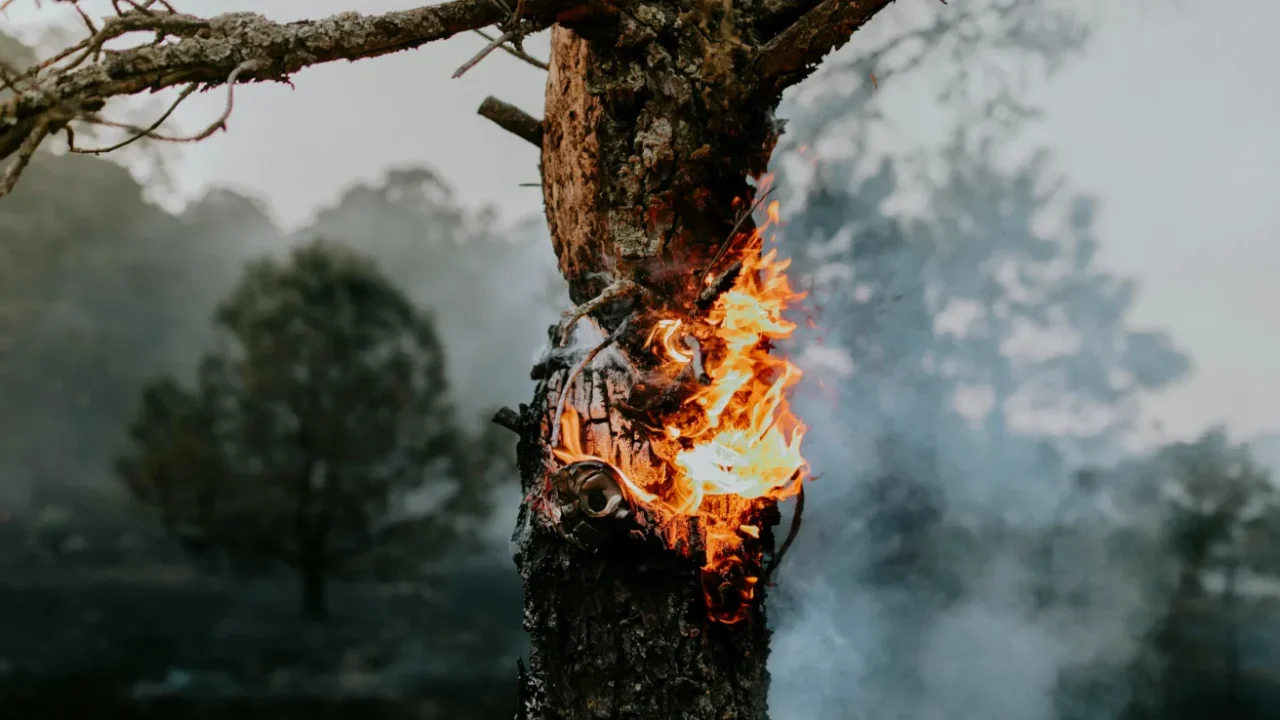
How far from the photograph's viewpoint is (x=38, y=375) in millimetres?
4836

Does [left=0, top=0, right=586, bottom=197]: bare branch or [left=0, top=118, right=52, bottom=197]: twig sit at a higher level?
[left=0, top=0, right=586, bottom=197]: bare branch

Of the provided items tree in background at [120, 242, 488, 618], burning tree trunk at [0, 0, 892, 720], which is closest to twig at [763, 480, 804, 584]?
burning tree trunk at [0, 0, 892, 720]

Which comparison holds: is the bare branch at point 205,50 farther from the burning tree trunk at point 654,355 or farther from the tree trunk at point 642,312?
the tree trunk at point 642,312

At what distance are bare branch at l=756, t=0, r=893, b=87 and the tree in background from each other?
3.03 metres

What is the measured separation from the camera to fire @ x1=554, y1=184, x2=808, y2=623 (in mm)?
2508

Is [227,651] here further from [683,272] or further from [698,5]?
[698,5]

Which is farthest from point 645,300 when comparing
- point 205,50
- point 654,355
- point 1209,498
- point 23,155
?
point 1209,498

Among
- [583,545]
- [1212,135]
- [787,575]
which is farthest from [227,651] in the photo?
[1212,135]

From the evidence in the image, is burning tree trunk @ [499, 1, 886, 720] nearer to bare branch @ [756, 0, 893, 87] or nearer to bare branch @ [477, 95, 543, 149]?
bare branch @ [756, 0, 893, 87]

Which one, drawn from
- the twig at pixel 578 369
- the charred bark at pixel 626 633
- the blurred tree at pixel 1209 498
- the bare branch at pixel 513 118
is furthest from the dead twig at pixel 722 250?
the blurred tree at pixel 1209 498

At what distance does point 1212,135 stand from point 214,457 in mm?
4939

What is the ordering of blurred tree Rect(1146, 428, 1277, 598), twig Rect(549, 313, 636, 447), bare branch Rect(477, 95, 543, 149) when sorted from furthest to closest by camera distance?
blurred tree Rect(1146, 428, 1277, 598) → bare branch Rect(477, 95, 543, 149) → twig Rect(549, 313, 636, 447)

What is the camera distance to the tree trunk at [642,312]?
2.45 meters

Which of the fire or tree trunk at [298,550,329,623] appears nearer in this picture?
the fire
